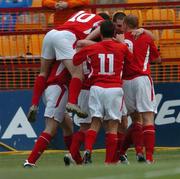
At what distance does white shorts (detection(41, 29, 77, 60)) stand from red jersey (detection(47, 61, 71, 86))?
114mm

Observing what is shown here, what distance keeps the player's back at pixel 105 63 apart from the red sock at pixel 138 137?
1193 millimetres

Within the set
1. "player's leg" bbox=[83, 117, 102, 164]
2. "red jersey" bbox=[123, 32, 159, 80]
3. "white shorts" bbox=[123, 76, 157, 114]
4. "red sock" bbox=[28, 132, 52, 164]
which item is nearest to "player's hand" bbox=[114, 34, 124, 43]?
"red jersey" bbox=[123, 32, 159, 80]

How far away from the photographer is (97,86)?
488 inches

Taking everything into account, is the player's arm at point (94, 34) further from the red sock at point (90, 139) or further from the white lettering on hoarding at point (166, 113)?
the white lettering on hoarding at point (166, 113)

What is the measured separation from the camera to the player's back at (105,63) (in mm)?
12398

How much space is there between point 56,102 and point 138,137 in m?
1.34

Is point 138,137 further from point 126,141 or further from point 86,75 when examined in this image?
point 86,75

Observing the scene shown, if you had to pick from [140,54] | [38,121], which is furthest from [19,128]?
[140,54]

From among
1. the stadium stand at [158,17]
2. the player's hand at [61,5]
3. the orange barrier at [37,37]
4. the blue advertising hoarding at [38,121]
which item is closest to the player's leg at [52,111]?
the blue advertising hoarding at [38,121]

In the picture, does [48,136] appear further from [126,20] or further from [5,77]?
[5,77]

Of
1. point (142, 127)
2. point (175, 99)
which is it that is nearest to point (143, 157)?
point (142, 127)

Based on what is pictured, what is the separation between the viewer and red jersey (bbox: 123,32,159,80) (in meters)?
13.2

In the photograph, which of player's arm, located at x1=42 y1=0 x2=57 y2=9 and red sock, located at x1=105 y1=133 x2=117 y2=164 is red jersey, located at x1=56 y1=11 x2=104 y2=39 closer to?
red sock, located at x1=105 y1=133 x2=117 y2=164

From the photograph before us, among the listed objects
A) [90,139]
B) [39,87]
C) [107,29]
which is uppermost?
[107,29]
